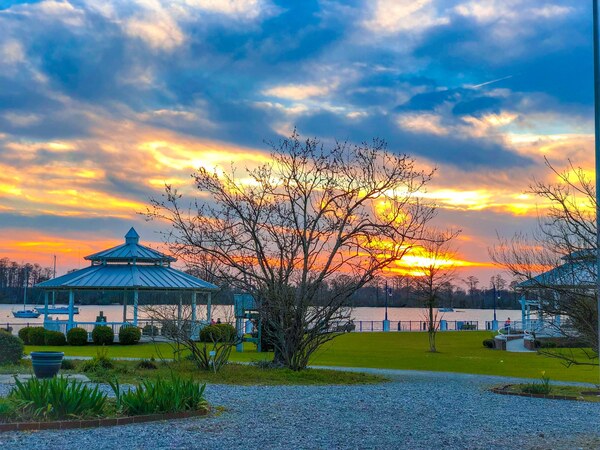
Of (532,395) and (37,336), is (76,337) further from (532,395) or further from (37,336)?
(532,395)

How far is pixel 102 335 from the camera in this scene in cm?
3675

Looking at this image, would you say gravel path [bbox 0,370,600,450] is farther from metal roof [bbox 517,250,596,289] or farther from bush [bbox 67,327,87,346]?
bush [bbox 67,327,87,346]

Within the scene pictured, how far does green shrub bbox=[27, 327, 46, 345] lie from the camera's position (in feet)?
119

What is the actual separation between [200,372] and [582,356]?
2005 centimetres

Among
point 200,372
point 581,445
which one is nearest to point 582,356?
point 200,372

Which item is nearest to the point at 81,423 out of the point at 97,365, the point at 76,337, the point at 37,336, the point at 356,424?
the point at 356,424

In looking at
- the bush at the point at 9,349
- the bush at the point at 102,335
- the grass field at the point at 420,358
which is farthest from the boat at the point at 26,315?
the bush at the point at 9,349

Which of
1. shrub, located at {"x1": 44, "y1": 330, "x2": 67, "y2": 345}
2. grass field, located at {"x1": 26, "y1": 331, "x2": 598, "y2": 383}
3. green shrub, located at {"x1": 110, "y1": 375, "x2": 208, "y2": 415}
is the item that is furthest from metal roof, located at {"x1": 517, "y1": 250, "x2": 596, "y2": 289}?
shrub, located at {"x1": 44, "y1": 330, "x2": 67, "y2": 345}

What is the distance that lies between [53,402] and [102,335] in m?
27.0

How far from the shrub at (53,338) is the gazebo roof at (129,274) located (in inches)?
111

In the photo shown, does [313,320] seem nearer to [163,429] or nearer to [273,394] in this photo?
[273,394]

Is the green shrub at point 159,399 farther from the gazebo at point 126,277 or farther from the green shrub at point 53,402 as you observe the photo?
the gazebo at point 126,277

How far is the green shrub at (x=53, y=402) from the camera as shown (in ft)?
34.4

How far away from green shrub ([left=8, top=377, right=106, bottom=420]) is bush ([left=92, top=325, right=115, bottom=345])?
26653 mm
